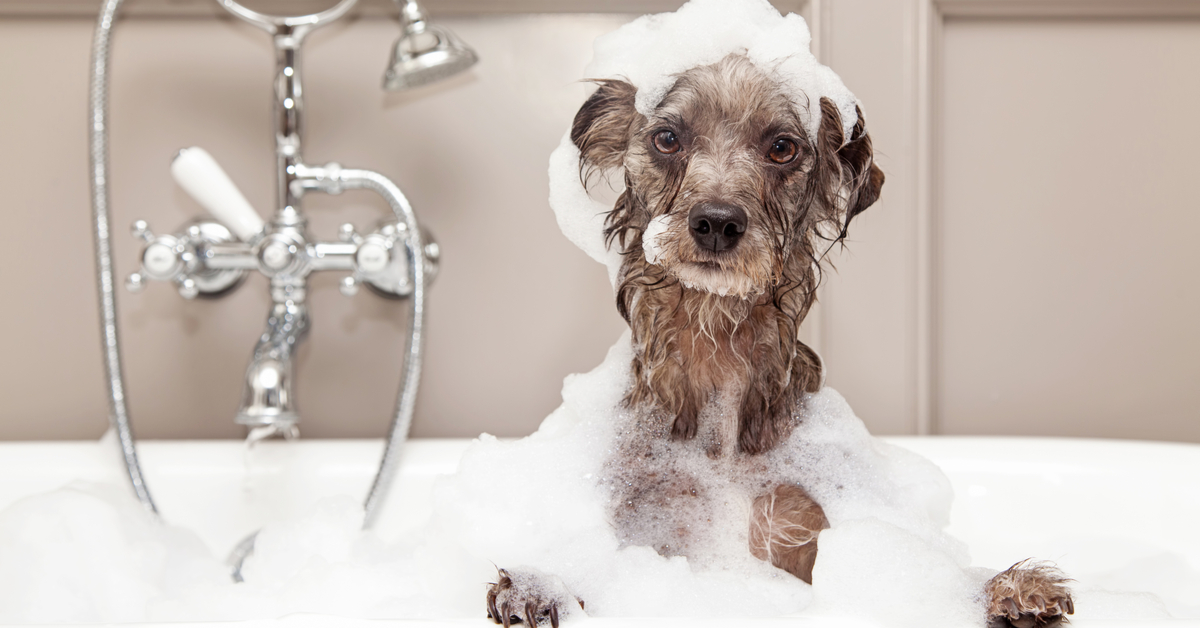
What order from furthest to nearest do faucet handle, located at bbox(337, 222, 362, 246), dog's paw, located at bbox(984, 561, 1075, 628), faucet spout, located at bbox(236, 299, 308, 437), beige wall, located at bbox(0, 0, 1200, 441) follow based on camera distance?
beige wall, located at bbox(0, 0, 1200, 441) → faucet handle, located at bbox(337, 222, 362, 246) → faucet spout, located at bbox(236, 299, 308, 437) → dog's paw, located at bbox(984, 561, 1075, 628)

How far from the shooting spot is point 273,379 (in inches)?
37.7

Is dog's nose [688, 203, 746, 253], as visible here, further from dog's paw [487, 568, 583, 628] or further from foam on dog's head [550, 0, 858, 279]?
dog's paw [487, 568, 583, 628]

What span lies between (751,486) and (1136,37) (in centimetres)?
117

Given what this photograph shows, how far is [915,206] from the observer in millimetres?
1184

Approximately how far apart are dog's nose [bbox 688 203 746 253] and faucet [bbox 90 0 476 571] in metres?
0.58

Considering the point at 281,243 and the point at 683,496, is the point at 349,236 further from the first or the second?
the point at 683,496

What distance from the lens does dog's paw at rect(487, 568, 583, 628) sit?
525mm

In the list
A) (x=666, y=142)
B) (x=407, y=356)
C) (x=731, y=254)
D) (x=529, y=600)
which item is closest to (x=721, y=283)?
(x=731, y=254)

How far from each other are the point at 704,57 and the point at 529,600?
0.44 m

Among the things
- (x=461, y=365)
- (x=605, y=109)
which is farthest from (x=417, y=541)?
(x=605, y=109)

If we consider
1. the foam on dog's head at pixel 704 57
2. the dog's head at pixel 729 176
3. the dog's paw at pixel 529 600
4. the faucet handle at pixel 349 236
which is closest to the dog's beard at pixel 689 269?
the dog's head at pixel 729 176

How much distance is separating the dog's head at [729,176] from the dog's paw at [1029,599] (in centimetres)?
26

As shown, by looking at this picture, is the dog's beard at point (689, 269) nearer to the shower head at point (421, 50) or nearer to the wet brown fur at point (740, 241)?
the wet brown fur at point (740, 241)

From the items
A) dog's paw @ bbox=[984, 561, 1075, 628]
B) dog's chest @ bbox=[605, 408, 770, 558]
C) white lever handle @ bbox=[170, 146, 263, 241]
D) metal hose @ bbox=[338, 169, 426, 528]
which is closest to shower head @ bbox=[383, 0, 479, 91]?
metal hose @ bbox=[338, 169, 426, 528]
